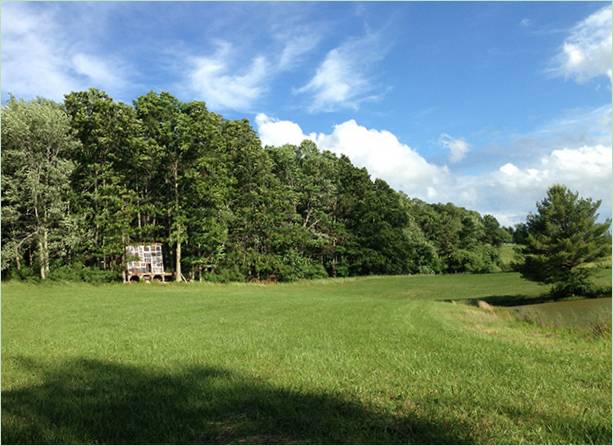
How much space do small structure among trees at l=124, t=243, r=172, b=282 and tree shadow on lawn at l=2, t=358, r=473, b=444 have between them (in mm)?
42016

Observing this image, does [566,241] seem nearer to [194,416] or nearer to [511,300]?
[511,300]

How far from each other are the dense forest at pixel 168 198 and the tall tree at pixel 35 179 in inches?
5.0

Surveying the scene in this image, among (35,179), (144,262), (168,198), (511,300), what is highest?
(35,179)

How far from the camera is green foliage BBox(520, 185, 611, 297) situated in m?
39.0

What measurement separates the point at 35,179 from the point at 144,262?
40.2ft

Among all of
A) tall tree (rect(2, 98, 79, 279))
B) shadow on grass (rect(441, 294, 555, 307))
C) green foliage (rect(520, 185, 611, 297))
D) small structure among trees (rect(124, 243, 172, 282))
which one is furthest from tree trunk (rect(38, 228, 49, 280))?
green foliage (rect(520, 185, 611, 297))

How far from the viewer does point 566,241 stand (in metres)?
38.6

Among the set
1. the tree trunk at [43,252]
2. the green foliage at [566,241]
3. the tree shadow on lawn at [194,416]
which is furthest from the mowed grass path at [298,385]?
the tree trunk at [43,252]

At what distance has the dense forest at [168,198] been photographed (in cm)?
4547

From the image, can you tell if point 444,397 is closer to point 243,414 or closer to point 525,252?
point 243,414

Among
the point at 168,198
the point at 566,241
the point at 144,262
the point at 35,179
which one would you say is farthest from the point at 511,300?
the point at 35,179

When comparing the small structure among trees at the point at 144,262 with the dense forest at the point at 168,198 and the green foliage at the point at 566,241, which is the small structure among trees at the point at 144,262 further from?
the green foliage at the point at 566,241

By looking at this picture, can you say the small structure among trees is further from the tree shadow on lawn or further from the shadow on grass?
the tree shadow on lawn

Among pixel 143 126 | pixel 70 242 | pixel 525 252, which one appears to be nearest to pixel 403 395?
pixel 525 252
